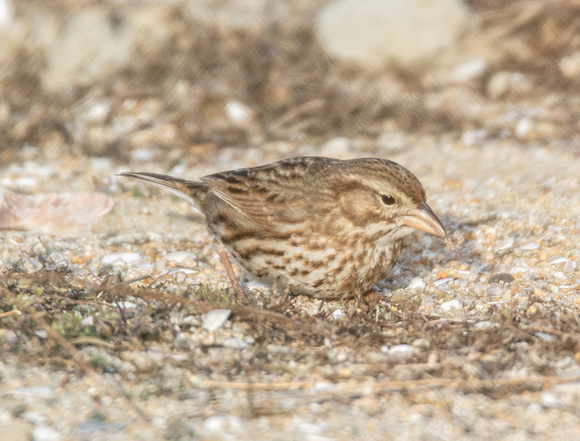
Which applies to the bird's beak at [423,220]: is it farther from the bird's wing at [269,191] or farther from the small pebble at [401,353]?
the small pebble at [401,353]

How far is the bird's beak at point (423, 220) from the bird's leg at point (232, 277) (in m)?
1.01

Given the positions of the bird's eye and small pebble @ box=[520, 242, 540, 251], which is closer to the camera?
the bird's eye

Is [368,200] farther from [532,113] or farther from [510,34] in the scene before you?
[510,34]

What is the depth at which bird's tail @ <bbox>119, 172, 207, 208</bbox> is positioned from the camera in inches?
219

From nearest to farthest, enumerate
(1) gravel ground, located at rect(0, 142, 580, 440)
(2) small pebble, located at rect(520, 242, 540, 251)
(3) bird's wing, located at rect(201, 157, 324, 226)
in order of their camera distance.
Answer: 1. (1) gravel ground, located at rect(0, 142, 580, 440)
2. (3) bird's wing, located at rect(201, 157, 324, 226)
3. (2) small pebble, located at rect(520, 242, 540, 251)

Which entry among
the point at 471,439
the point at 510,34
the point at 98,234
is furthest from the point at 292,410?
the point at 510,34

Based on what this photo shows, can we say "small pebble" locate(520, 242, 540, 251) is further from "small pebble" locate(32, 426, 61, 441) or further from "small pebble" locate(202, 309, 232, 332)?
"small pebble" locate(32, 426, 61, 441)

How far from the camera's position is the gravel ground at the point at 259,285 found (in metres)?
3.36

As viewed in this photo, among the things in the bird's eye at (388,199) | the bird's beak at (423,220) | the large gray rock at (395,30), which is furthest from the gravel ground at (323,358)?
the large gray rock at (395,30)

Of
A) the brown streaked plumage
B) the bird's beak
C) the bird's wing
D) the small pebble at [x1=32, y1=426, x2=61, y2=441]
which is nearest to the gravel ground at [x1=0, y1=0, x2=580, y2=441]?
the small pebble at [x1=32, y1=426, x2=61, y2=441]

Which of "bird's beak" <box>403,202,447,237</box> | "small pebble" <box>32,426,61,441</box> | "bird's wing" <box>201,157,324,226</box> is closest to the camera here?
"small pebble" <box>32,426,61,441</box>

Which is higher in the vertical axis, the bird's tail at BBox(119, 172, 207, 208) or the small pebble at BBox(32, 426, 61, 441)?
the bird's tail at BBox(119, 172, 207, 208)

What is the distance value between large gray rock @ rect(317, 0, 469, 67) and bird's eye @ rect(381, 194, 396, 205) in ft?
16.5

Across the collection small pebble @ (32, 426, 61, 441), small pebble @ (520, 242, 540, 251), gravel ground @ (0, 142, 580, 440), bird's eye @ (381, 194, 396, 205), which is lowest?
small pebble @ (32, 426, 61, 441)
